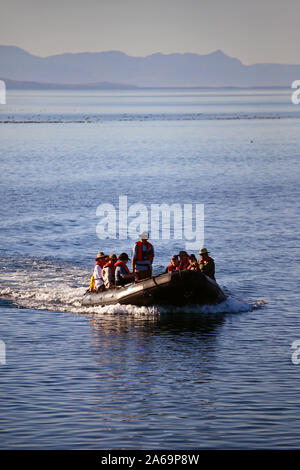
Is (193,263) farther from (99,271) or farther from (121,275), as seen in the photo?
Result: (99,271)

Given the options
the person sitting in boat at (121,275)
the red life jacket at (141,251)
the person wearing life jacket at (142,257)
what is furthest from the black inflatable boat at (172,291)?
the red life jacket at (141,251)

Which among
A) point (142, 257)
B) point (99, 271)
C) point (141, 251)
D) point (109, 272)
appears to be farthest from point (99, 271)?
point (141, 251)

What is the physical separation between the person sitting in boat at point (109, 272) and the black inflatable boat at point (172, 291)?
44cm

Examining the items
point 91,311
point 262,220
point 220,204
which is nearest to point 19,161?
point 220,204

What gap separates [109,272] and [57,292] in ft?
11.9

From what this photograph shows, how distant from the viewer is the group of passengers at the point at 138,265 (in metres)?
25.4

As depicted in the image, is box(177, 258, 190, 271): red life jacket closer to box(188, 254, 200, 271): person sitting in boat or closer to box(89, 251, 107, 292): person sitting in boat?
box(188, 254, 200, 271): person sitting in boat

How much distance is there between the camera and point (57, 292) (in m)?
29.1

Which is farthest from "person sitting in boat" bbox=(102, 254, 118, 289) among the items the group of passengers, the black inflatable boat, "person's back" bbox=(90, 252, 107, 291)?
the black inflatable boat

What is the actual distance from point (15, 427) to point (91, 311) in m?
10.4

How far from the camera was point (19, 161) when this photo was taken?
8325 cm

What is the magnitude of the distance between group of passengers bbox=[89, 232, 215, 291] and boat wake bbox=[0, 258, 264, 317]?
894mm

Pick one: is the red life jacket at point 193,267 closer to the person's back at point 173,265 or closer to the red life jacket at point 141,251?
the person's back at point 173,265

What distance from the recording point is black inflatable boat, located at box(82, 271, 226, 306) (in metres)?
24.7
